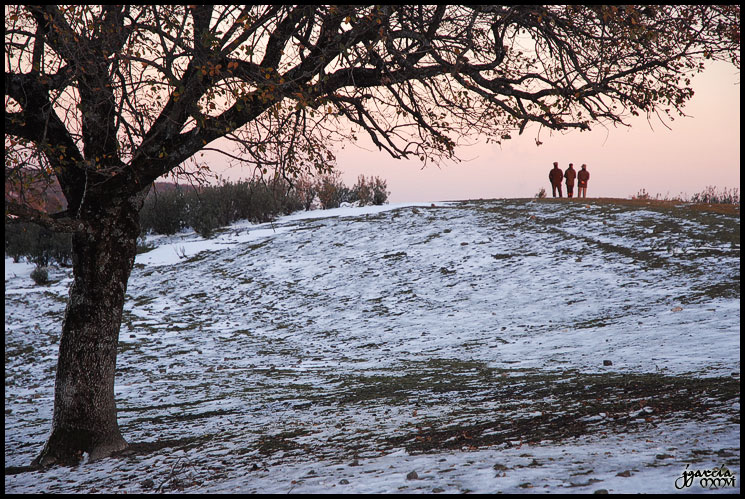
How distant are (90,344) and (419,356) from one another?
642 cm

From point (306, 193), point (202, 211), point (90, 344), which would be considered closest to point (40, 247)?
point (202, 211)

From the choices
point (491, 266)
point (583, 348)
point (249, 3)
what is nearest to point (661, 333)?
point (583, 348)

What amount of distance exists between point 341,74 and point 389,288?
33.4ft

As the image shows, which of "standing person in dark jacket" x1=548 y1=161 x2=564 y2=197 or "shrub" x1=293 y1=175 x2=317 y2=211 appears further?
"shrub" x1=293 y1=175 x2=317 y2=211

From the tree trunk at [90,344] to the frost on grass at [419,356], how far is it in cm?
54

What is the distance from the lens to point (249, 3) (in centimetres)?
594

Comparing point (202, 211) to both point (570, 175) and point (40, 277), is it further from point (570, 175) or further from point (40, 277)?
point (570, 175)

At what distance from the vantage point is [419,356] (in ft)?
37.6

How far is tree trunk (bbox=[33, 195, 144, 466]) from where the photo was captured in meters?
6.65

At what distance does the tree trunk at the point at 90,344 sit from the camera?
21.8 ft

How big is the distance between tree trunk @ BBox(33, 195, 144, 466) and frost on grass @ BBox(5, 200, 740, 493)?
1.77 feet

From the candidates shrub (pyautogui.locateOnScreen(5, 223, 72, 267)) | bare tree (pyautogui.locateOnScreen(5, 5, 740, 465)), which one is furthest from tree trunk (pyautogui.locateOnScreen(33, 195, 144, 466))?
shrub (pyautogui.locateOnScreen(5, 223, 72, 267))

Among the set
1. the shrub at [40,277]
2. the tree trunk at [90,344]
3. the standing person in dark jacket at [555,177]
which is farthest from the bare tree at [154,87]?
the standing person in dark jacket at [555,177]

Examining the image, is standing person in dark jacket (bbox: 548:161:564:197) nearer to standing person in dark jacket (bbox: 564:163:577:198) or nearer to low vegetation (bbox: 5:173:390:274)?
standing person in dark jacket (bbox: 564:163:577:198)
